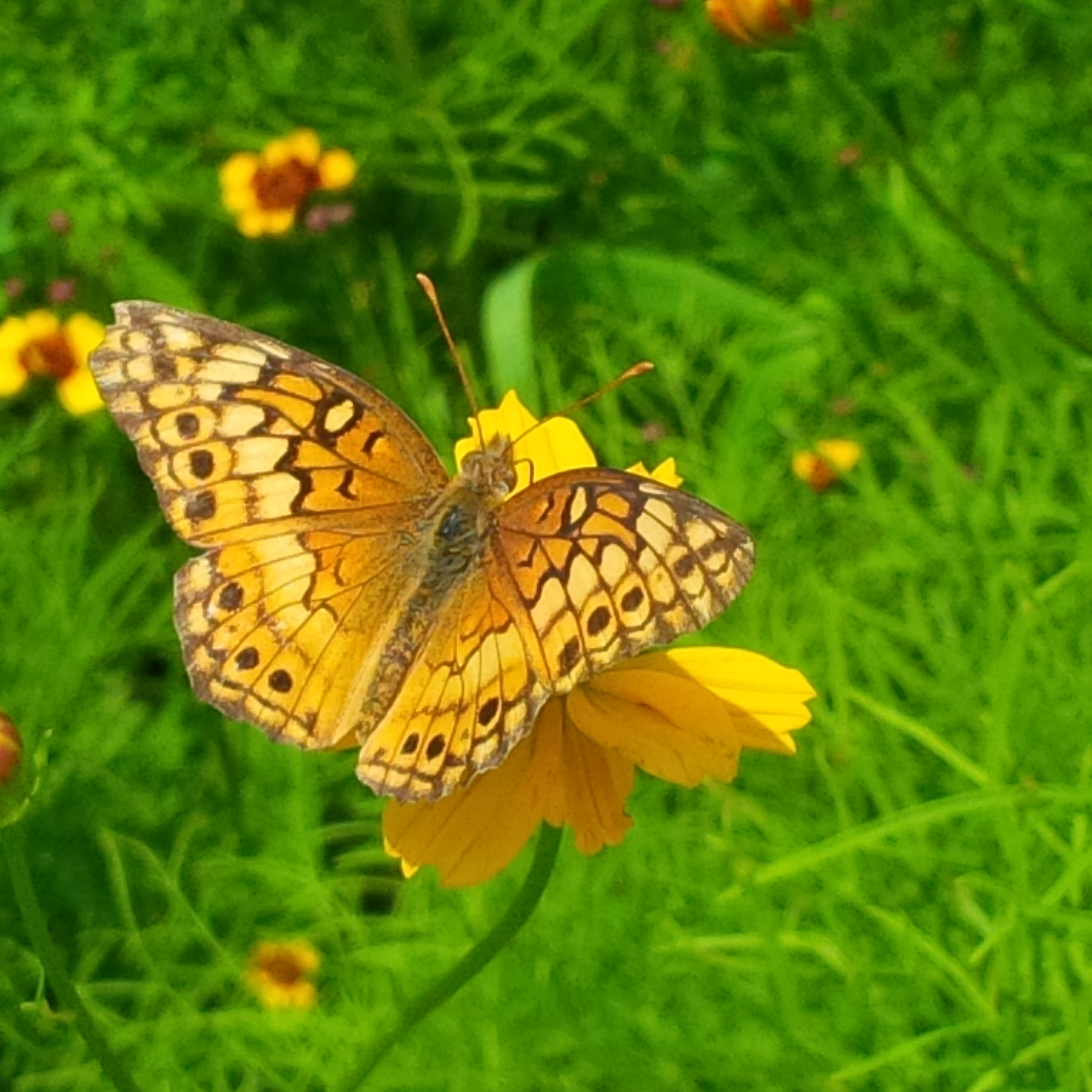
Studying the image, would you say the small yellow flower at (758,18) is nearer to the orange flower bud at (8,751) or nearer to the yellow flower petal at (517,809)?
the yellow flower petal at (517,809)

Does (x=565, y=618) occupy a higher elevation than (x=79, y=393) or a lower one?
higher

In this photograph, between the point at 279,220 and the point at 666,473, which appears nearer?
the point at 666,473

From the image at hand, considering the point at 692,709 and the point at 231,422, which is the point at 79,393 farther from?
the point at 692,709

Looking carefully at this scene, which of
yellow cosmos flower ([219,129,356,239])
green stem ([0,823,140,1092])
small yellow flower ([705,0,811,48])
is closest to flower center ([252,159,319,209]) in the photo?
yellow cosmos flower ([219,129,356,239])

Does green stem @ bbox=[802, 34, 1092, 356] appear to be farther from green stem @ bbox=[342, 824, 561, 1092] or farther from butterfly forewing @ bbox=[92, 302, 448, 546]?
green stem @ bbox=[342, 824, 561, 1092]

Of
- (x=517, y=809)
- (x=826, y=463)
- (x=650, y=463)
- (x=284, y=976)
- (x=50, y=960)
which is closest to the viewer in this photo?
(x=50, y=960)

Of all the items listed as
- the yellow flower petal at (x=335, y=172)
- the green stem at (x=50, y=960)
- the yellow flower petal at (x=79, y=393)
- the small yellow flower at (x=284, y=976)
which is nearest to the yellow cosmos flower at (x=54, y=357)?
the yellow flower petal at (x=79, y=393)

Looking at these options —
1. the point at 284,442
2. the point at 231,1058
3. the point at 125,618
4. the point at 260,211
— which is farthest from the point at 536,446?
the point at 260,211

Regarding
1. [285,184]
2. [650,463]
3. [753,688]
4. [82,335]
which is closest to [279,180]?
[285,184]
